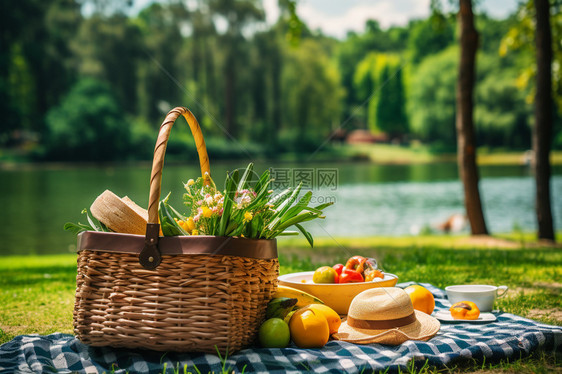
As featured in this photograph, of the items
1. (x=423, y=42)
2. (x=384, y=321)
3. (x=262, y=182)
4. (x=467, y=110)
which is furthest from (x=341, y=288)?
(x=423, y=42)

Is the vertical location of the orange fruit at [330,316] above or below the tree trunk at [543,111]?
below

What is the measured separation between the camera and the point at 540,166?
9.42 m

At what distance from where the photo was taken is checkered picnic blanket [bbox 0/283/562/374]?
2.82 meters

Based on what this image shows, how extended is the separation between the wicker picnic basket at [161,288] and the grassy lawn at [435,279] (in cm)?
96

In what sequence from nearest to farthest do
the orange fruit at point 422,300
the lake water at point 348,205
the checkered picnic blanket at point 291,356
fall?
the checkered picnic blanket at point 291,356 < the orange fruit at point 422,300 < the lake water at point 348,205

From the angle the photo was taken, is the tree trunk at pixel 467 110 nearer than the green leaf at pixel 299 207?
No

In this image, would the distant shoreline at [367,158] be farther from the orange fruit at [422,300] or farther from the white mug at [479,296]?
the orange fruit at [422,300]

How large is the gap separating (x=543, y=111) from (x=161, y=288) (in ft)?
27.9

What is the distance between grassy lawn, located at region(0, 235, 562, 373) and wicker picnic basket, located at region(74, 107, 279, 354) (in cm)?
96

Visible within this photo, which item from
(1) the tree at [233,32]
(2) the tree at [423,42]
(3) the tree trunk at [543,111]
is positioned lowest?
(3) the tree trunk at [543,111]

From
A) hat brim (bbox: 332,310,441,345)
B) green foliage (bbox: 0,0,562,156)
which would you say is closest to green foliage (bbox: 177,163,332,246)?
hat brim (bbox: 332,310,441,345)

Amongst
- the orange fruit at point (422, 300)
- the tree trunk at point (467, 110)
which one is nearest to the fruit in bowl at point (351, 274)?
the orange fruit at point (422, 300)

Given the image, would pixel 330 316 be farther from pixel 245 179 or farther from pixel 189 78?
pixel 189 78

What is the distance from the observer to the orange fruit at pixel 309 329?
315cm
